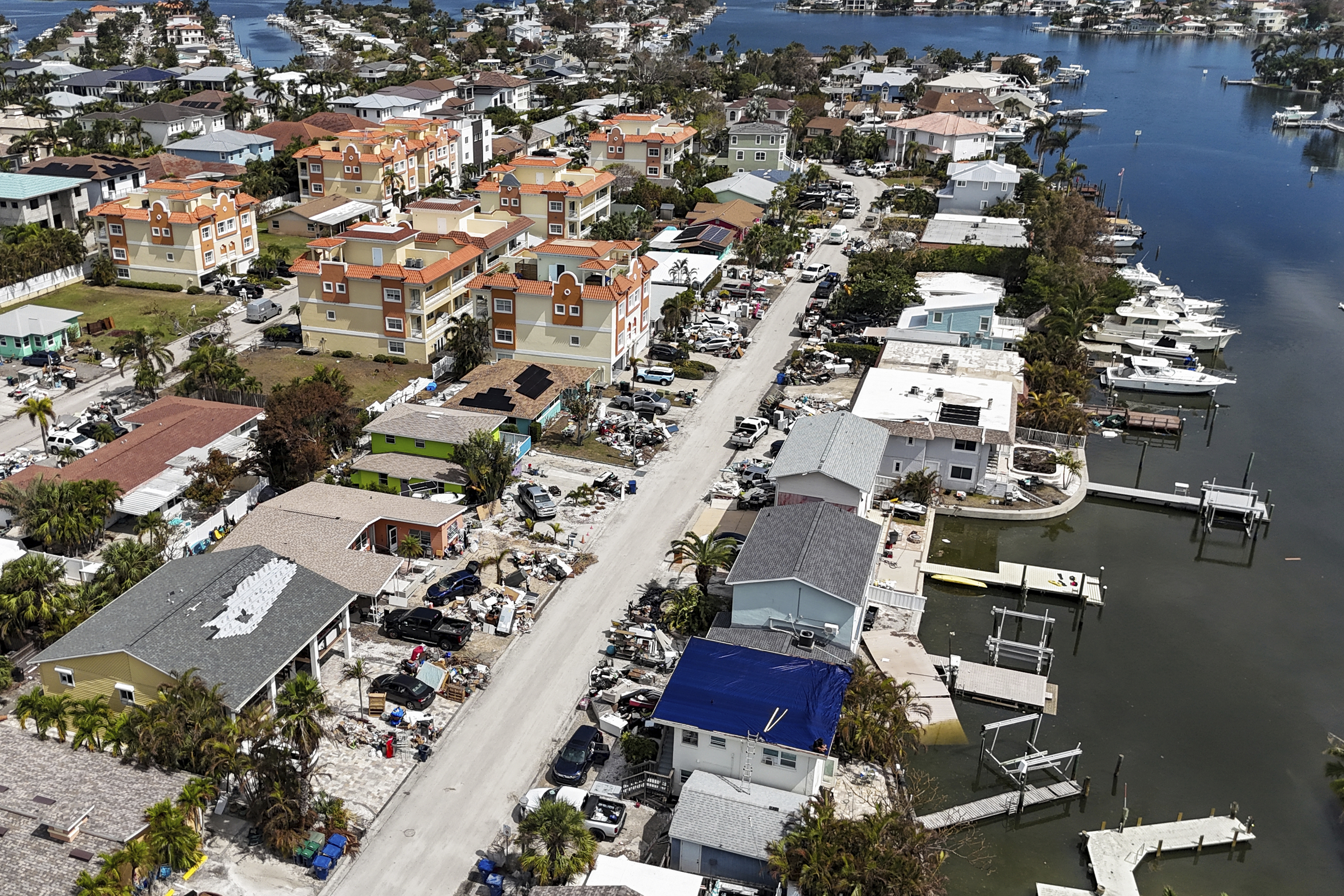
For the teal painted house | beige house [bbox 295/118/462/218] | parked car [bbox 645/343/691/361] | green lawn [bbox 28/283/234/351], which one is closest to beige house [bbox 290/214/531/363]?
green lawn [bbox 28/283/234/351]

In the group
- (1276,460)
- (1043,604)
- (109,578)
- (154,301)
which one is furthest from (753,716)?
(154,301)

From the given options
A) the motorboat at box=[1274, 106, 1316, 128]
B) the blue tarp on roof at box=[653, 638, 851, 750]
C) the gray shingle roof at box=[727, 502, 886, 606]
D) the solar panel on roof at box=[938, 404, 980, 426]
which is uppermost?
the motorboat at box=[1274, 106, 1316, 128]

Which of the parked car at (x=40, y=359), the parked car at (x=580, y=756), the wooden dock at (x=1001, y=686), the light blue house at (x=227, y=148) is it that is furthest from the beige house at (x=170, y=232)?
the wooden dock at (x=1001, y=686)

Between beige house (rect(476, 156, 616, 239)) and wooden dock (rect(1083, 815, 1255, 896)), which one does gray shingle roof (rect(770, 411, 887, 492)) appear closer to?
wooden dock (rect(1083, 815, 1255, 896))

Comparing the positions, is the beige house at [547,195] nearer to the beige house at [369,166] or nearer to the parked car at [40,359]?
the beige house at [369,166]

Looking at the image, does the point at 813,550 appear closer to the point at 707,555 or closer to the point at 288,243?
the point at 707,555

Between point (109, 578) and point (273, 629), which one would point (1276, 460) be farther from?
point (109, 578)
